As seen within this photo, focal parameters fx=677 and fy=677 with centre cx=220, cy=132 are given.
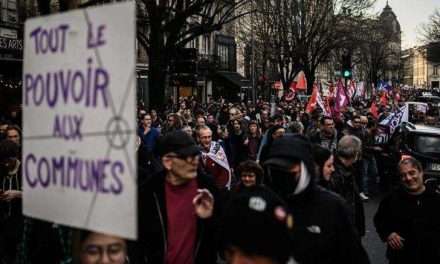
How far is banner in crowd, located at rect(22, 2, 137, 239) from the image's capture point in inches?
107

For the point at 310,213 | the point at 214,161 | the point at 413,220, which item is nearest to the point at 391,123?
the point at 214,161

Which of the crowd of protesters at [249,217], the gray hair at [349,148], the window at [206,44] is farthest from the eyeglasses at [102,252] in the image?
the window at [206,44]

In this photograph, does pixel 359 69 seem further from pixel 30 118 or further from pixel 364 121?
pixel 30 118

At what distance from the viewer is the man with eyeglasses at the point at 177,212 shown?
4121 mm

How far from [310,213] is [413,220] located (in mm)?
1793

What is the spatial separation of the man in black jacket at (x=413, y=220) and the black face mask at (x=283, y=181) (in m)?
1.80

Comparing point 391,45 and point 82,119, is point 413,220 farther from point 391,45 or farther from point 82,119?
point 391,45

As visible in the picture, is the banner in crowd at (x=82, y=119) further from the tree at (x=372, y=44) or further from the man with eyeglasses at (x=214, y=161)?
the tree at (x=372, y=44)

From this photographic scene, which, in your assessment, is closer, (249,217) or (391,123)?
(249,217)


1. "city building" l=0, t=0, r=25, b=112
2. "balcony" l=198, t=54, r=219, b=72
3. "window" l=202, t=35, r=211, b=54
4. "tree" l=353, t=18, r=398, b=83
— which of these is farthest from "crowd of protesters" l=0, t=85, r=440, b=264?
"window" l=202, t=35, r=211, b=54

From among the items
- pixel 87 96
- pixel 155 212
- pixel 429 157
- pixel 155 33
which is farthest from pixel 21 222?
pixel 155 33

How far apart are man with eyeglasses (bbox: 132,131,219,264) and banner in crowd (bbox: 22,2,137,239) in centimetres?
116

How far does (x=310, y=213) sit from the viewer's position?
3.60 m

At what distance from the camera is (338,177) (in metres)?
6.02
